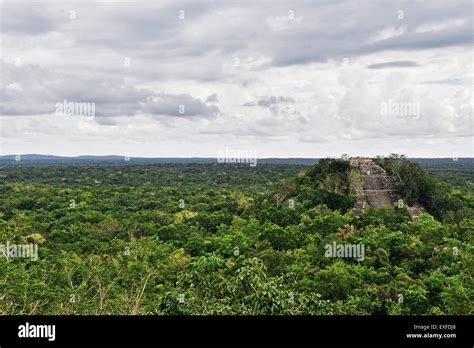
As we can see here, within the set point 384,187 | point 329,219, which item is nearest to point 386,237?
point 329,219

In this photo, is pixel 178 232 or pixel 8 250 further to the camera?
pixel 178 232

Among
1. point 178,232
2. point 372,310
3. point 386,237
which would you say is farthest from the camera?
point 178,232

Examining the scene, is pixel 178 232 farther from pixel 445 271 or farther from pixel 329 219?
pixel 445 271
